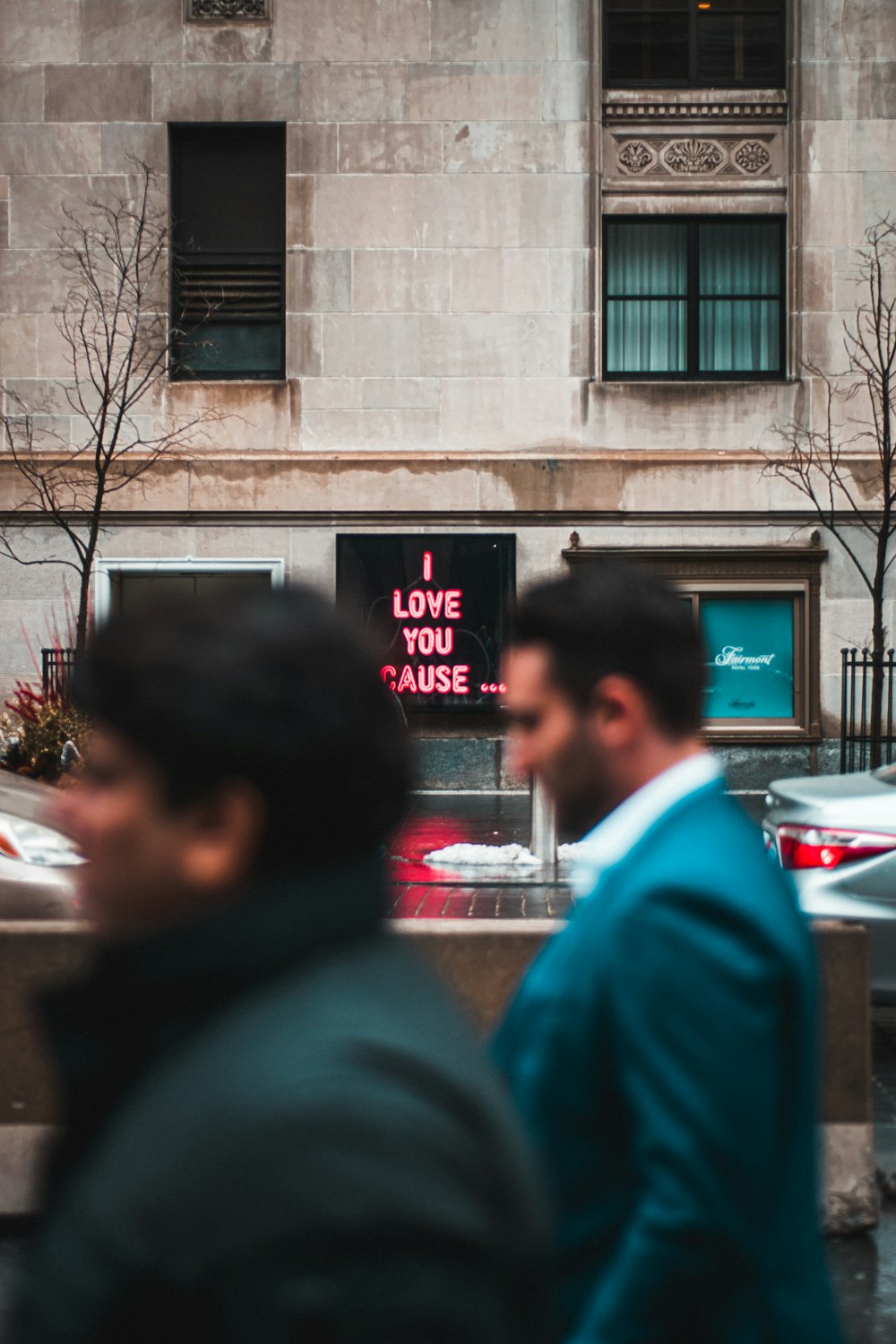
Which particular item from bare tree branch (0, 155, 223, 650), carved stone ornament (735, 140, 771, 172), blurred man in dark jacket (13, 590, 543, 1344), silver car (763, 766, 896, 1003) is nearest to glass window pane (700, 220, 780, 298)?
carved stone ornament (735, 140, 771, 172)

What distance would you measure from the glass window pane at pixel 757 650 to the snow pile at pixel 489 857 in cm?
687

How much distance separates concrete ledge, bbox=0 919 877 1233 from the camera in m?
5.36

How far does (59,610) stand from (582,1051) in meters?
18.4

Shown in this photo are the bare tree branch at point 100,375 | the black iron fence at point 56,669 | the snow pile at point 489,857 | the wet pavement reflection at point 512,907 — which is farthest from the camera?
the bare tree branch at point 100,375

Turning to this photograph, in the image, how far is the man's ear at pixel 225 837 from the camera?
1.18 m

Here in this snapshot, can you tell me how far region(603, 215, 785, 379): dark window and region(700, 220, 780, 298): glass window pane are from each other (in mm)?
11

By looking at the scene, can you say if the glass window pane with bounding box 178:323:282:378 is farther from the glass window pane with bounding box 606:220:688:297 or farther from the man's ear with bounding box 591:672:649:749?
the man's ear with bounding box 591:672:649:749

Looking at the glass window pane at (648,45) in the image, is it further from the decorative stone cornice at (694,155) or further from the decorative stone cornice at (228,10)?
the decorative stone cornice at (228,10)

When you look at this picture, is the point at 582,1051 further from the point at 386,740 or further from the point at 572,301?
the point at 572,301

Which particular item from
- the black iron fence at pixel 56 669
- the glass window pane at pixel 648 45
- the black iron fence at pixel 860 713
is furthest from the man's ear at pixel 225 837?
the glass window pane at pixel 648 45

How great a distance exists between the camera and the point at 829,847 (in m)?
7.42

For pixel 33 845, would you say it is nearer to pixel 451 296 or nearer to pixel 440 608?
pixel 440 608

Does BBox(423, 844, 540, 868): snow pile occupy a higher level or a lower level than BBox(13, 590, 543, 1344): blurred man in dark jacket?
lower

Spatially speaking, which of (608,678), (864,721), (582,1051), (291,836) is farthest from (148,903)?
(864,721)
